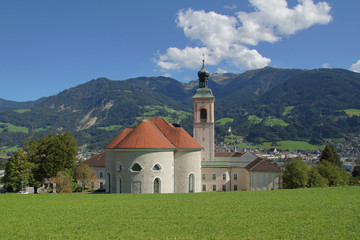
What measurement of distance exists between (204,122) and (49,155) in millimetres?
23949

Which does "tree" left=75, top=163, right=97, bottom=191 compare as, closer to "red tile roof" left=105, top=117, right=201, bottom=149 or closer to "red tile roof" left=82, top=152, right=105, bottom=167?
"red tile roof" left=82, top=152, right=105, bottom=167

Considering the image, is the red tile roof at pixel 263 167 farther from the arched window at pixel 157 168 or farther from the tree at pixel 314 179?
the arched window at pixel 157 168

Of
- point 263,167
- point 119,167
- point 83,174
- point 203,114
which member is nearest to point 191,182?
point 119,167

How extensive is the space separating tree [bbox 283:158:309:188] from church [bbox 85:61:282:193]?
1.25 meters

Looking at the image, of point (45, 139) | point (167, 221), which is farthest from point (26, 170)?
point (167, 221)

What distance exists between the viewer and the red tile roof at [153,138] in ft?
119

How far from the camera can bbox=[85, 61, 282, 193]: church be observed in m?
36.2

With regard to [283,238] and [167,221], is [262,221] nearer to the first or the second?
[283,238]

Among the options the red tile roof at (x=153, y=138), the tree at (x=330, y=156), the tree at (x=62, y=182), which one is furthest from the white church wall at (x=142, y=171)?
the tree at (x=330, y=156)

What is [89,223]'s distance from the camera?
19.0 metres

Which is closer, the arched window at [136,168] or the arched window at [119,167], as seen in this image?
the arched window at [136,168]

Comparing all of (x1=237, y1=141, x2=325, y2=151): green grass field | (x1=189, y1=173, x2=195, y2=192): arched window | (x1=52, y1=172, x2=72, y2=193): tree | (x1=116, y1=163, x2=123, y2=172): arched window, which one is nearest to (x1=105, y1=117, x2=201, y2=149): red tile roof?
(x1=116, y1=163, x2=123, y2=172): arched window

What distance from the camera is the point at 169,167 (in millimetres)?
37375

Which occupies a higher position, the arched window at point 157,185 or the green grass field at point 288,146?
the green grass field at point 288,146
